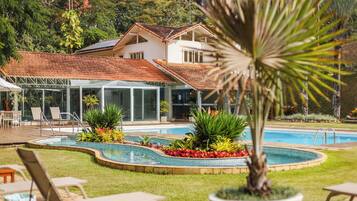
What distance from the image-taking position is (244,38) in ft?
15.6

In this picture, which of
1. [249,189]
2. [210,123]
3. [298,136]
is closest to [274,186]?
[249,189]

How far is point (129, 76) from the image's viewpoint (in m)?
30.9

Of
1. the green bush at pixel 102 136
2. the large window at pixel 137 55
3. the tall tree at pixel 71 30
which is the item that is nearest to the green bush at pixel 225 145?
the green bush at pixel 102 136

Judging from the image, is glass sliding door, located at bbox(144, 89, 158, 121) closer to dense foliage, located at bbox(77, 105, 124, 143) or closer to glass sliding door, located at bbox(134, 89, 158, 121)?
glass sliding door, located at bbox(134, 89, 158, 121)

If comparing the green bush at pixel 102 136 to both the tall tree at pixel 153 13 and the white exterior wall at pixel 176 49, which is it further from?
the tall tree at pixel 153 13

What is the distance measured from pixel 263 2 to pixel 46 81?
25.4 meters

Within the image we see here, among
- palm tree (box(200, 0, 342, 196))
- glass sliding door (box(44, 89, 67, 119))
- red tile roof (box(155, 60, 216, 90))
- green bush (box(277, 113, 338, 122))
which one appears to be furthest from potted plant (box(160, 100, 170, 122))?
palm tree (box(200, 0, 342, 196))

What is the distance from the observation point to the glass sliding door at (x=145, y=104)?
31.3 meters

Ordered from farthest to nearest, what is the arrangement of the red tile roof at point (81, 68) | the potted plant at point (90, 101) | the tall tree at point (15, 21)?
the potted plant at point (90, 101)
the red tile roof at point (81, 68)
the tall tree at point (15, 21)

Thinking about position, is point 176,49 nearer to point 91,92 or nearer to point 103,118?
point 91,92

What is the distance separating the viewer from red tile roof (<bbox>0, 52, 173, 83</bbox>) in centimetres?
2805

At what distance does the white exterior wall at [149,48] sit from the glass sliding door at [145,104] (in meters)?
3.42

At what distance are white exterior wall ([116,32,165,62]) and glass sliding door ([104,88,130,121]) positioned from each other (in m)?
4.80

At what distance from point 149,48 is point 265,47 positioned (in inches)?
1203
